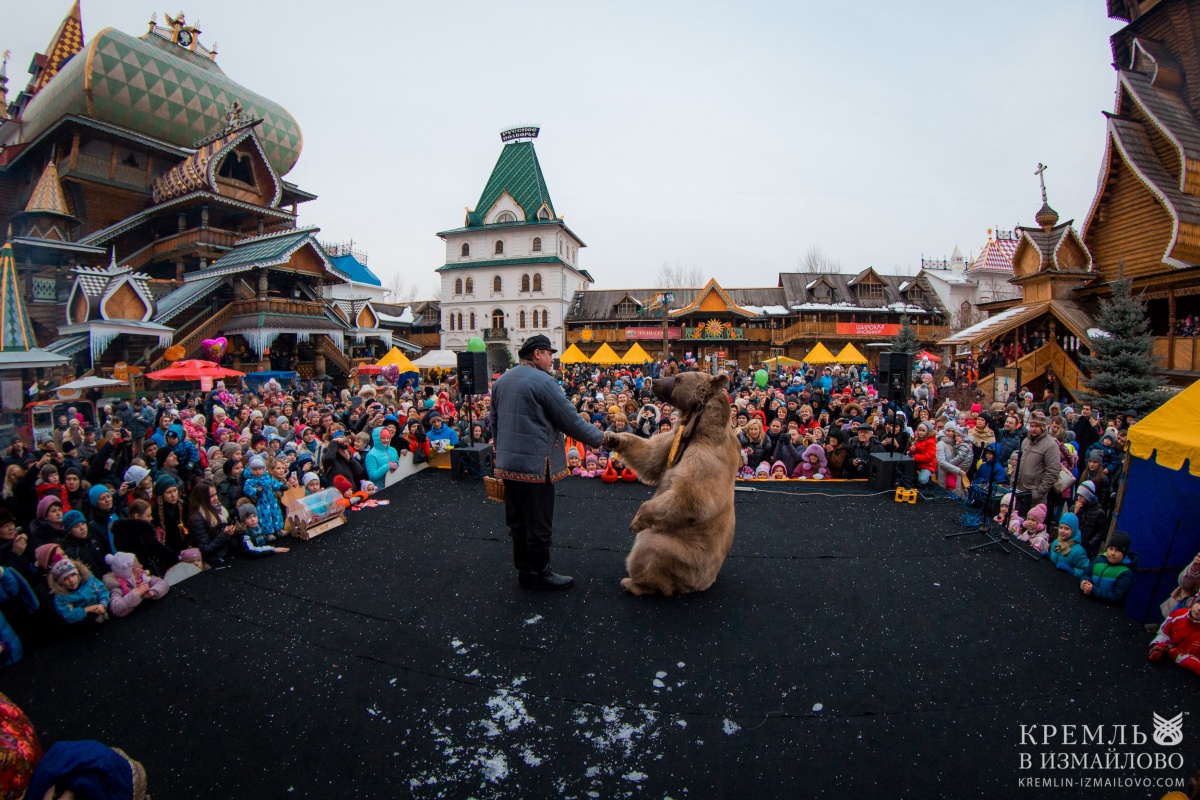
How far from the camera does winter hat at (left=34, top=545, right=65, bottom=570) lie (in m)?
3.64

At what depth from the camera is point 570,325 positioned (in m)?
38.8

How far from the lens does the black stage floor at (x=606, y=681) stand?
2.31m

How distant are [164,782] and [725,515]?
3.19 metres

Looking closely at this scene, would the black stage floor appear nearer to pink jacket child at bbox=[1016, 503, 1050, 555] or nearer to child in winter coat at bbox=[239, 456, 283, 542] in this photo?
pink jacket child at bbox=[1016, 503, 1050, 555]

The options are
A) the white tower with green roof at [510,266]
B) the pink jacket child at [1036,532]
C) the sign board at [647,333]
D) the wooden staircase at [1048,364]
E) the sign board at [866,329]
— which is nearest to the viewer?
the pink jacket child at [1036,532]

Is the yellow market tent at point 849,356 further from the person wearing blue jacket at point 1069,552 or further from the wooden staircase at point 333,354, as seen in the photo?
the wooden staircase at point 333,354

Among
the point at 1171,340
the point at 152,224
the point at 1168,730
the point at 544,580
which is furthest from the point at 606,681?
the point at 152,224

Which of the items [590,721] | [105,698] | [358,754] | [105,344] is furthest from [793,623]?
[105,344]

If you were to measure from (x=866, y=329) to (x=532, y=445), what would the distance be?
3610cm

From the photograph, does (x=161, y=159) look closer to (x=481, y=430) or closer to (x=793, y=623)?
(x=481, y=430)

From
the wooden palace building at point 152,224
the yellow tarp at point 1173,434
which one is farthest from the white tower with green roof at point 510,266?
the yellow tarp at point 1173,434

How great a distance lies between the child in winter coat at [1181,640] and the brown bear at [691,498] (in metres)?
2.41

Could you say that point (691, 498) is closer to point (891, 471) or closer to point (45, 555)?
point (891, 471)

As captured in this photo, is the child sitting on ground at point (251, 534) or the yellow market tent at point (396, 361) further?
the yellow market tent at point (396, 361)
